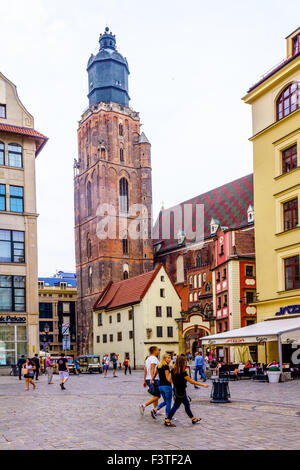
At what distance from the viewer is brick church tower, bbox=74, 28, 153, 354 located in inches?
3477

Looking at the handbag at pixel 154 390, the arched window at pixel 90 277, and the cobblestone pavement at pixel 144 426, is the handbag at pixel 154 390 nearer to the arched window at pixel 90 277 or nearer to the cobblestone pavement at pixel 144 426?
the cobblestone pavement at pixel 144 426

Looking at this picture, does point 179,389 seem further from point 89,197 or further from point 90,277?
point 89,197

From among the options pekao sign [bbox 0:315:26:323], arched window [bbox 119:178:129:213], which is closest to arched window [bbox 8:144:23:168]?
pekao sign [bbox 0:315:26:323]

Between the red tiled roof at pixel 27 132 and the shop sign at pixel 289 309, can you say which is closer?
the shop sign at pixel 289 309

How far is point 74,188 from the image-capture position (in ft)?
319

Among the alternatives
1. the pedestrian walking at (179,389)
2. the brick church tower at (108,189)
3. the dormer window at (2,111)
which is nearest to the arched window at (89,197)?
the brick church tower at (108,189)

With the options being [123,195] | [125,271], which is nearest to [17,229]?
[125,271]

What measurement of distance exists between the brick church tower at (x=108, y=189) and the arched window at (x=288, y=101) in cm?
5402

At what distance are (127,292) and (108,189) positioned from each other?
28.2 metres

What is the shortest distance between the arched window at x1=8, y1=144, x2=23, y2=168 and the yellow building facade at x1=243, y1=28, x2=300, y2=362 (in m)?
16.6

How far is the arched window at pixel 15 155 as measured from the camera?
140ft

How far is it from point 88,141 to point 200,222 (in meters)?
22.7

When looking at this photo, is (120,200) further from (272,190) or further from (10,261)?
(272,190)
